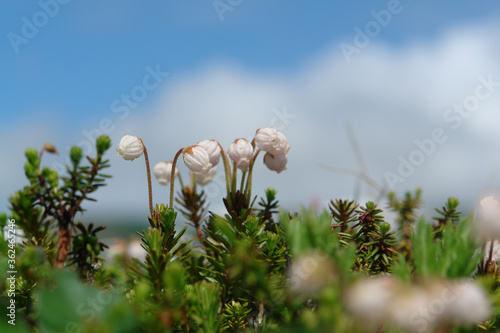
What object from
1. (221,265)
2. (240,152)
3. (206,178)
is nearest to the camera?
(221,265)

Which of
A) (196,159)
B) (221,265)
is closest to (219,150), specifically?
(196,159)

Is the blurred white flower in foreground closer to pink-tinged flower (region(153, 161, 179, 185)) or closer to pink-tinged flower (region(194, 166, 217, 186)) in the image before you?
Result: pink-tinged flower (region(194, 166, 217, 186))

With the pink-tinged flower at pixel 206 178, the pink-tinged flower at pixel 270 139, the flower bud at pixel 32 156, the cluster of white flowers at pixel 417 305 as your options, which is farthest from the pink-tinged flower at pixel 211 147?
the cluster of white flowers at pixel 417 305

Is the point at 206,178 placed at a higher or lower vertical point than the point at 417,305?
higher

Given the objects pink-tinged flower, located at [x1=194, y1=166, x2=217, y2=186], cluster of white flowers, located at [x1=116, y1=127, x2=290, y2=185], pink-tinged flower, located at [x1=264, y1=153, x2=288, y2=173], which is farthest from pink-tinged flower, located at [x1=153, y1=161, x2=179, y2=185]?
pink-tinged flower, located at [x1=264, y1=153, x2=288, y2=173]

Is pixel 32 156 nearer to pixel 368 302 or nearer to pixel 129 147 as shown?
pixel 129 147

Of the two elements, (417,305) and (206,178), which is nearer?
(417,305)
